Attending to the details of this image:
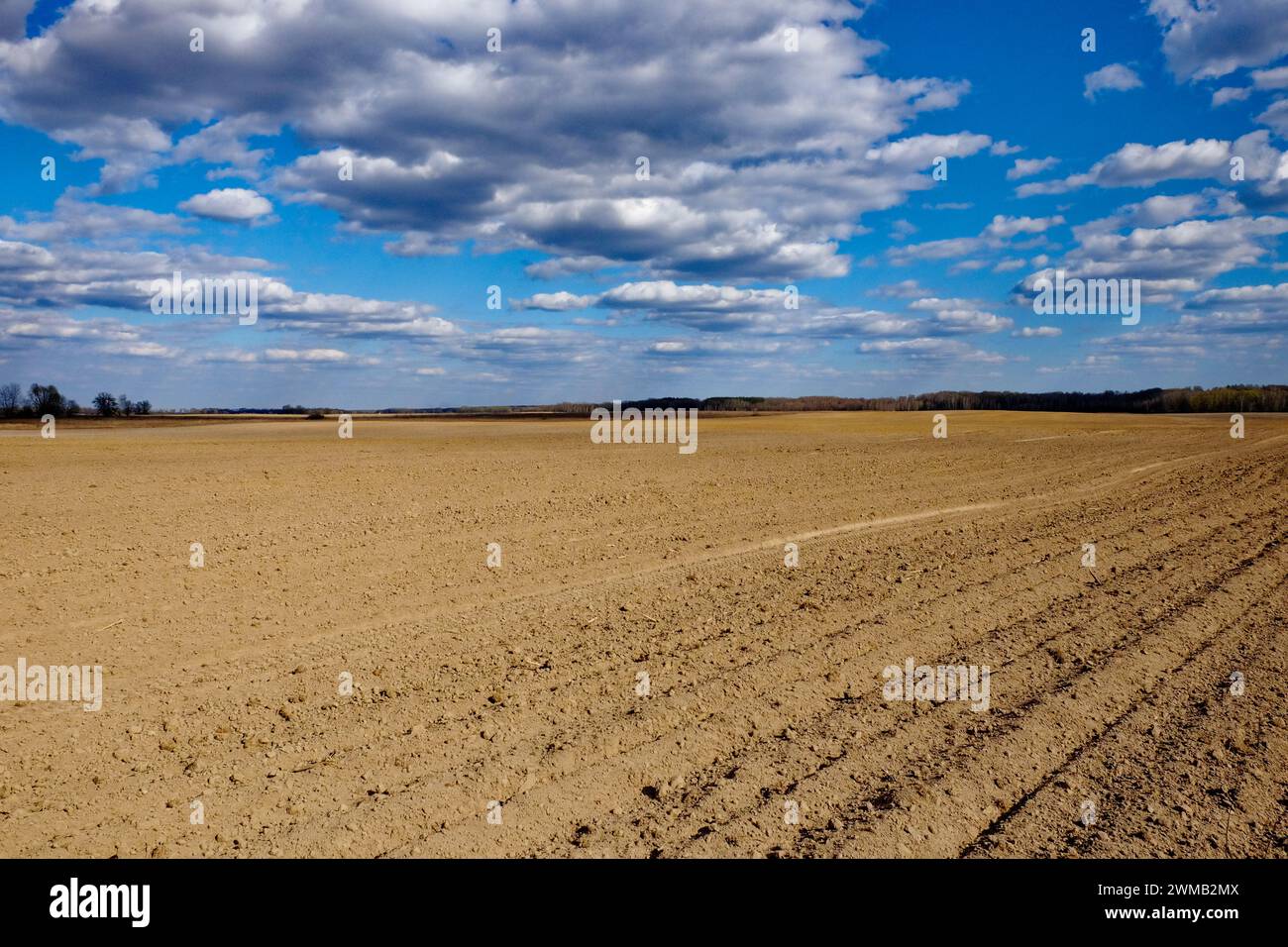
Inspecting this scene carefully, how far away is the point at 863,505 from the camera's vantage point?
19.5m

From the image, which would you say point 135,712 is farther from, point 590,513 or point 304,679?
point 590,513

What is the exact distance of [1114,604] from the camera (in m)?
10.2

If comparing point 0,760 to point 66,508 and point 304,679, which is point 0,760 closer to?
point 304,679

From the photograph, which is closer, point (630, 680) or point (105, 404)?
point (630, 680)

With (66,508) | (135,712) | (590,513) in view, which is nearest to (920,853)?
(135,712)

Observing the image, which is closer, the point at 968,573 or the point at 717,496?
the point at 968,573

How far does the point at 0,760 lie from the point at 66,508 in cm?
1128

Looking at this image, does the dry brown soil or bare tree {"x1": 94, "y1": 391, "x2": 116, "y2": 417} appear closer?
the dry brown soil

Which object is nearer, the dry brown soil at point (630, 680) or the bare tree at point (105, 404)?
the dry brown soil at point (630, 680)
